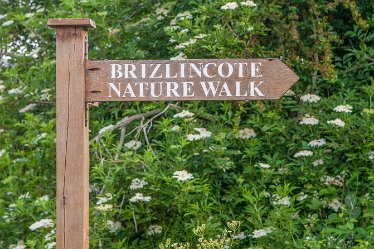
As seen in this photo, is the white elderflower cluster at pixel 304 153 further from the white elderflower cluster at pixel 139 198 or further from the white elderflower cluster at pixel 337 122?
the white elderflower cluster at pixel 139 198

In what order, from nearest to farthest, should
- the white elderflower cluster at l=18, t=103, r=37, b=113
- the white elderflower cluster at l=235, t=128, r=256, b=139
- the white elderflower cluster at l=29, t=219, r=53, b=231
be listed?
the white elderflower cluster at l=29, t=219, r=53, b=231 < the white elderflower cluster at l=235, t=128, r=256, b=139 < the white elderflower cluster at l=18, t=103, r=37, b=113

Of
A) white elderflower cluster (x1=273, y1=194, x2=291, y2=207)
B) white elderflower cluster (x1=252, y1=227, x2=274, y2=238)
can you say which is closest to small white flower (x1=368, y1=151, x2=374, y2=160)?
white elderflower cluster (x1=273, y1=194, x2=291, y2=207)

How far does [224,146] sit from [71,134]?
210 centimetres

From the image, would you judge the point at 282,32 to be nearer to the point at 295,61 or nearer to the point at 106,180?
the point at 295,61

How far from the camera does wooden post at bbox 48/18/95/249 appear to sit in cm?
466

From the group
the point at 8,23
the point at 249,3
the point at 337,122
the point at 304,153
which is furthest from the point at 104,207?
the point at 8,23

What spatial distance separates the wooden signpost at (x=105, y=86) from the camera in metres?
4.63

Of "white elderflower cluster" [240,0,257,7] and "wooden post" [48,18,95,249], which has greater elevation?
"white elderflower cluster" [240,0,257,7]

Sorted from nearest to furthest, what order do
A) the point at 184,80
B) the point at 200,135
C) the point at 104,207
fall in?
the point at 184,80 < the point at 104,207 < the point at 200,135

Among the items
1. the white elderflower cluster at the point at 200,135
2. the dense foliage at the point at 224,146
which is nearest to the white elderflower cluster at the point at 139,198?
the dense foliage at the point at 224,146

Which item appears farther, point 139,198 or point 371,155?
point 371,155

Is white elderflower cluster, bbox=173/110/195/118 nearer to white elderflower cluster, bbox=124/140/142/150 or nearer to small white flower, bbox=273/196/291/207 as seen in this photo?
white elderflower cluster, bbox=124/140/142/150

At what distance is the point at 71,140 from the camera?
4668 millimetres

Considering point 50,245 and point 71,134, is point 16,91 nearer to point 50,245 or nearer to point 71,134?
point 50,245
